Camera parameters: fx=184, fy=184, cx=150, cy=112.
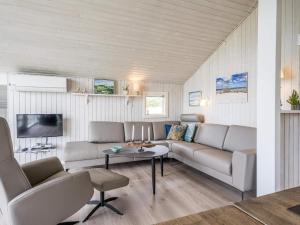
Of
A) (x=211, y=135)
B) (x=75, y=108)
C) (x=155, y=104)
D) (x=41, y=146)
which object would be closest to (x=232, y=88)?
(x=211, y=135)

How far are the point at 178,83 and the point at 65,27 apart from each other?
317cm

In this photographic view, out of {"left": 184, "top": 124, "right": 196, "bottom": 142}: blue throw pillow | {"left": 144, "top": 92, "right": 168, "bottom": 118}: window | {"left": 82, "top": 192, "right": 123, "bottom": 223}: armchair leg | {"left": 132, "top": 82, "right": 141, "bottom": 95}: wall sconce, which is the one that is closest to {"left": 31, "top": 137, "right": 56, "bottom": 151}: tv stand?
{"left": 82, "top": 192, "right": 123, "bottom": 223}: armchair leg

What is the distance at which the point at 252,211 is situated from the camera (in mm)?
735

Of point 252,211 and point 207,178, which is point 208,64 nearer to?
point 207,178

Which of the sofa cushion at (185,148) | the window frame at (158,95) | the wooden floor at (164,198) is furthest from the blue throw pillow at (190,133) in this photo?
the window frame at (158,95)

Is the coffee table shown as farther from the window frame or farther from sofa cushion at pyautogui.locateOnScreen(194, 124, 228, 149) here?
the window frame

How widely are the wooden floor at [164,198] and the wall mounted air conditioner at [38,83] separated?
2.22 metres

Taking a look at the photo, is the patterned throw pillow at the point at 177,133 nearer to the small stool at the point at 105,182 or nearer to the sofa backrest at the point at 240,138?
the sofa backrest at the point at 240,138

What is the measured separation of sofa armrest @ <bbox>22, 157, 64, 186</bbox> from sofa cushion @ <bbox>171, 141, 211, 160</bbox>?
2.11 meters

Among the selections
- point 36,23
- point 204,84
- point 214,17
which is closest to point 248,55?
point 214,17

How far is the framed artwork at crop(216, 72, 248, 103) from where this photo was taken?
11.3ft

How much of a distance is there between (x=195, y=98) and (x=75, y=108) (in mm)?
2932

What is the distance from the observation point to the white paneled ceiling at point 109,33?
2682 millimetres

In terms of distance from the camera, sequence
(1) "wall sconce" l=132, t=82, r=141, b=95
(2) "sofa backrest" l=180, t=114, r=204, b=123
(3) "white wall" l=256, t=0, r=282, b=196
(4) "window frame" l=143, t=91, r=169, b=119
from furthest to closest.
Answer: (4) "window frame" l=143, t=91, r=169, b=119
(1) "wall sconce" l=132, t=82, r=141, b=95
(2) "sofa backrest" l=180, t=114, r=204, b=123
(3) "white wall" l=256, t=0, r=282, b=196
